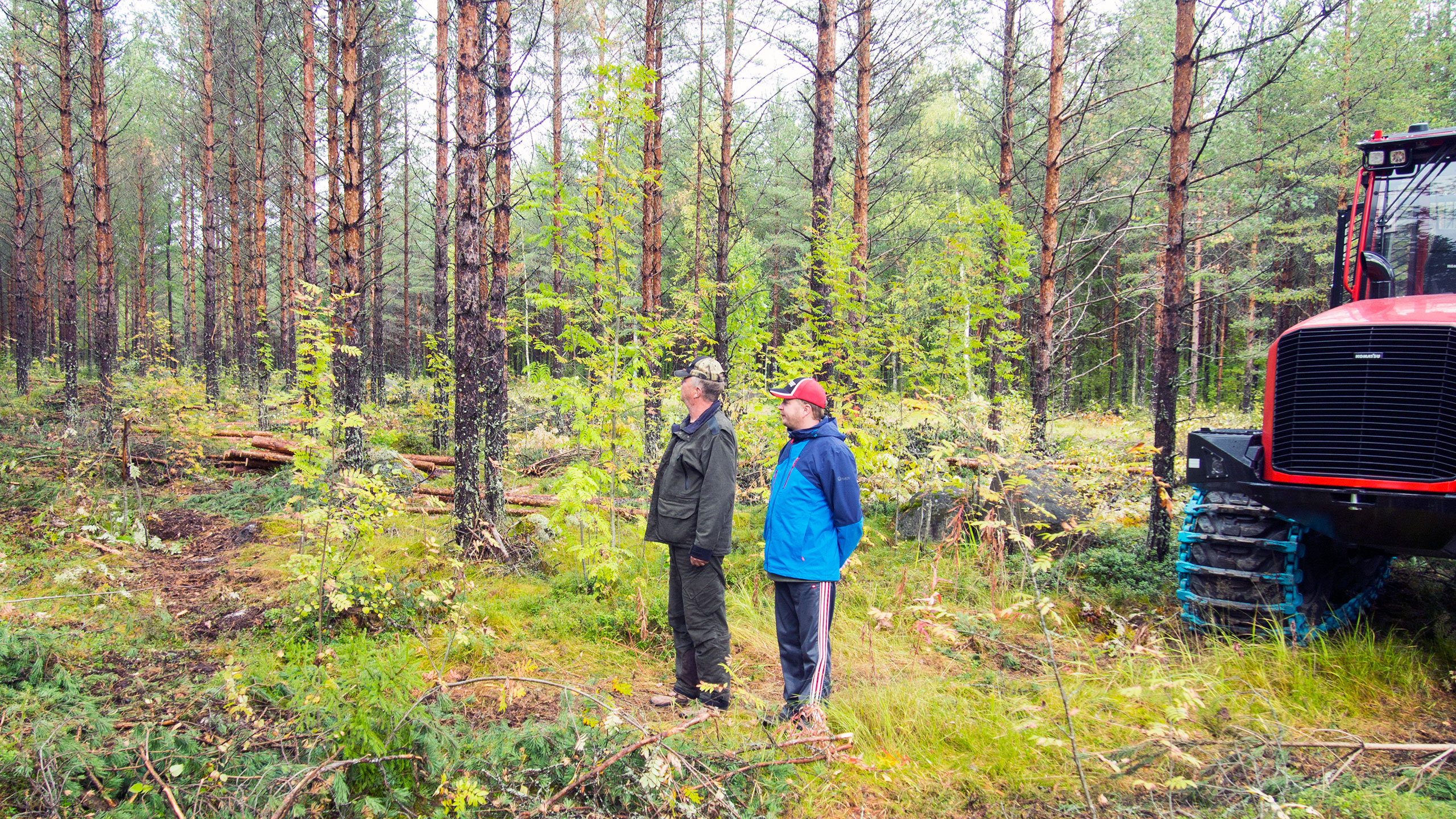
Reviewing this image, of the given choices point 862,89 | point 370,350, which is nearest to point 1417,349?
point 862,89

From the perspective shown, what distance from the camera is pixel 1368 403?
3.54 m

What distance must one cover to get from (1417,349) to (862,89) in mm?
8938

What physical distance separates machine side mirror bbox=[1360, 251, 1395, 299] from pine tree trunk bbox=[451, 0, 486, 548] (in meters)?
7.08

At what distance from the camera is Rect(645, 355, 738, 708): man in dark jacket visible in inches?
157

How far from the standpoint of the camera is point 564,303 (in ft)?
16.8

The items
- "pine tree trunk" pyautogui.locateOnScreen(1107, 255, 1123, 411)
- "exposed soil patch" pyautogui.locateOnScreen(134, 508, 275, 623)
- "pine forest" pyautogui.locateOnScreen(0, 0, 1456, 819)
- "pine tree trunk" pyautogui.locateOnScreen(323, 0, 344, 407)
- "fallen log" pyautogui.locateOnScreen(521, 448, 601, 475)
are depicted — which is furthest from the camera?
Answer: "pine tree trunk" pyautogui.locateOnScreen(1107, 255, 1123, 411)

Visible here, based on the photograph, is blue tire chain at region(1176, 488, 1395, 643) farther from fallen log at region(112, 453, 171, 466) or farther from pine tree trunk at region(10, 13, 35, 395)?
pine tree trunk at region(10, 13, 35, 395)

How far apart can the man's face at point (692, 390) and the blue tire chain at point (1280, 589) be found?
3.61 meters

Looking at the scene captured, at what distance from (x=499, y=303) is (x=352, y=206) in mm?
2494

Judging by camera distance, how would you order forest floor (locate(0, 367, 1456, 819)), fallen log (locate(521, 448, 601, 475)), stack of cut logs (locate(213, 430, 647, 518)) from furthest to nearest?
1. fallen log (locate(521, 448, 601, 475))
2. stack of cut logs (locate(213, 430, 647, 518))
3. forest floor (locate(0, 367, 1456, 819))

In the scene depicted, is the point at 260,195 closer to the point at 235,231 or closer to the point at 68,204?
the point at 68,204

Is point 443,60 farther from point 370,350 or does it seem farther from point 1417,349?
point 370,350

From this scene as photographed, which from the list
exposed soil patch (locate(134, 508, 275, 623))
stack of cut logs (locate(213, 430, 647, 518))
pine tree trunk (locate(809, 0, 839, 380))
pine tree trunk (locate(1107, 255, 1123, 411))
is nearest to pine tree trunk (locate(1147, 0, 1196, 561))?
pine tree trunk (locate(809, 0, 839, 380))

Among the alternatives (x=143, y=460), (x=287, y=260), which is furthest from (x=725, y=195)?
(x=287, y=260)
